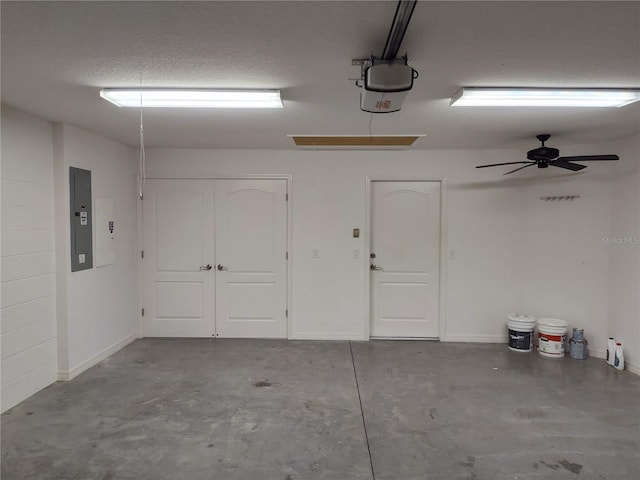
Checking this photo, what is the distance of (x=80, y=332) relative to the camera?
11.5 ft

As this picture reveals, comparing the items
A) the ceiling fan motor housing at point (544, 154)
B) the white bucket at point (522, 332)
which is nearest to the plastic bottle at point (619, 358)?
the white bucket at point (522, 332)

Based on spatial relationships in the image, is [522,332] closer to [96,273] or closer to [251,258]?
[251,258]

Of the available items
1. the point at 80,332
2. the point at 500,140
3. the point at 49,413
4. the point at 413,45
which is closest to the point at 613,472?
the point at 413,45

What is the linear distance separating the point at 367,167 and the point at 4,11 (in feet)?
11.5

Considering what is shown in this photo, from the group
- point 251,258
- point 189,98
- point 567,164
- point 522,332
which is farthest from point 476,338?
point 189,98

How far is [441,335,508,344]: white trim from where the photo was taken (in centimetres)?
442

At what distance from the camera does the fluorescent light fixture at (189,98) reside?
2.37 meters

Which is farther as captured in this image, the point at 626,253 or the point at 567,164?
the point at 626,253

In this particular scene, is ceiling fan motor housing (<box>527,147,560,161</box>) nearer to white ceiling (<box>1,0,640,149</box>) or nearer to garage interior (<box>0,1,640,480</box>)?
garage interior (<box>0,1,640,480</box>)

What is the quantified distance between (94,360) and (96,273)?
35.0 inches

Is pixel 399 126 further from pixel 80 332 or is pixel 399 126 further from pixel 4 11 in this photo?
pixel 80 332

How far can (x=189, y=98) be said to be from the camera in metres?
2.47

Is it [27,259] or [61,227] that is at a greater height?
[61,227]

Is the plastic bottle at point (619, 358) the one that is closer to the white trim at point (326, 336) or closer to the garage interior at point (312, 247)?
the garage interior at point (312, 247)
